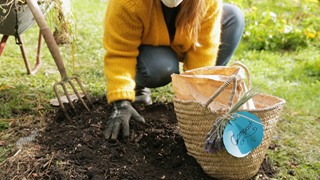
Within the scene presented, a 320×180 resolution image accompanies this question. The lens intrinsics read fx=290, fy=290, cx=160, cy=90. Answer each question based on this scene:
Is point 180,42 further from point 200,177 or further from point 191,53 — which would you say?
point 200,177

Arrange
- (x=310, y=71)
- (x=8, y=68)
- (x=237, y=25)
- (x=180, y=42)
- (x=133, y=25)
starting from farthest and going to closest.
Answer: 1. (x=310, y=71)
2. (x=8, y=68)
3. (x=237, y=25)
4. (x=180, y=42)
5. (x=133, y=25)

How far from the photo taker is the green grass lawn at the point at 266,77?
170cm

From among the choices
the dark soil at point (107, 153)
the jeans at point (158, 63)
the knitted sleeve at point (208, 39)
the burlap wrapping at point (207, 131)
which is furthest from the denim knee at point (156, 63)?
the burlap wrapping at point (207, 131)

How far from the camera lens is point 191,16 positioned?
1589 mm

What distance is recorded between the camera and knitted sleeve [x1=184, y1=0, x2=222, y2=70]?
1705mm

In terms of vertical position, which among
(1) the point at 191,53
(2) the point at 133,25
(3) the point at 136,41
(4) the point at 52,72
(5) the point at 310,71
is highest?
(2) the point at 133,25

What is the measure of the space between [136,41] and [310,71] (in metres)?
2.07

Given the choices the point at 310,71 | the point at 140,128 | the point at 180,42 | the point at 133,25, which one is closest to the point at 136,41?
the point at 133,25

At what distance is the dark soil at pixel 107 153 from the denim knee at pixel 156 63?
0.85 feet

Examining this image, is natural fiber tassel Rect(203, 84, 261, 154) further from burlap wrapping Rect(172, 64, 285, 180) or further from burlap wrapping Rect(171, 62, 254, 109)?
burlap wrapping Rect(171, 62, 254, 109)

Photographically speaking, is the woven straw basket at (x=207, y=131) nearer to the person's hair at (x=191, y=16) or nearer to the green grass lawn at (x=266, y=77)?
the green grass lawn at (x=266, y=77)

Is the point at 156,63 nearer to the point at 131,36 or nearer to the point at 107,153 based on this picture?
the point at 131,36

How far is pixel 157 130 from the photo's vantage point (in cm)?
167

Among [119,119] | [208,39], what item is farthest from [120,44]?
[208,39]
